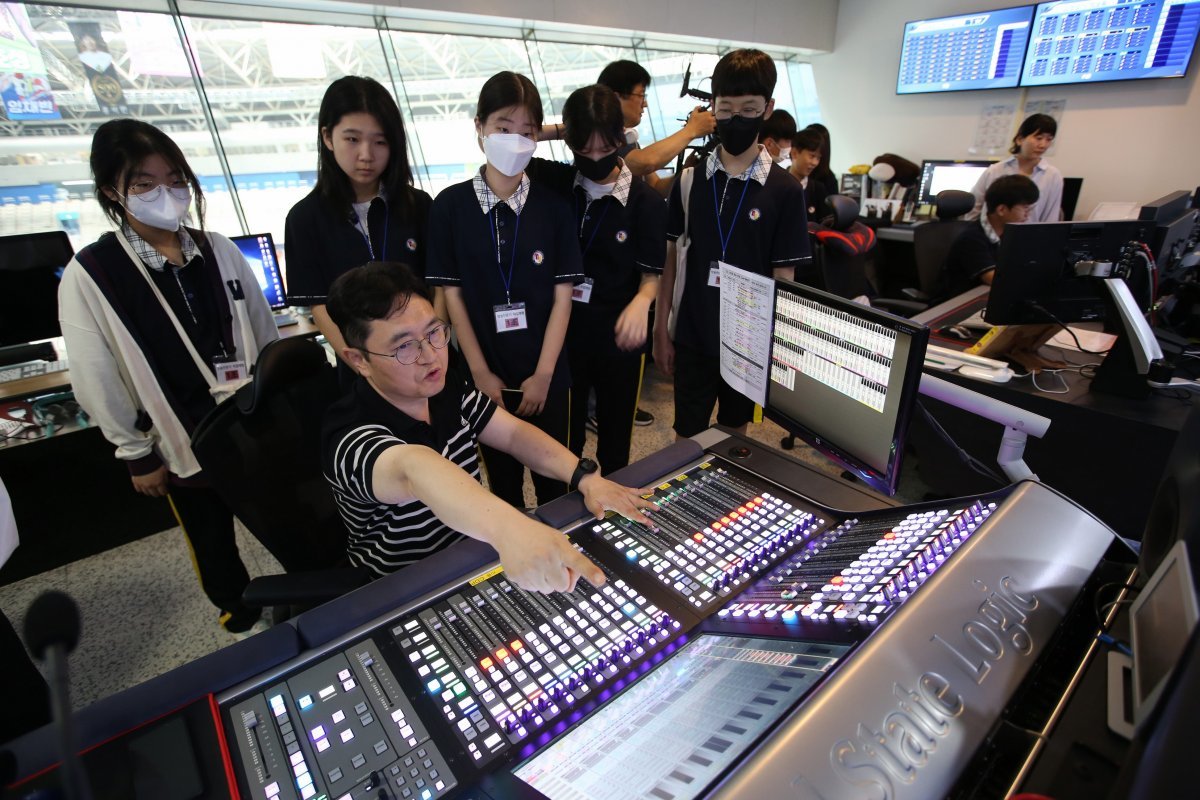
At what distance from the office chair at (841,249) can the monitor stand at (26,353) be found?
331cm

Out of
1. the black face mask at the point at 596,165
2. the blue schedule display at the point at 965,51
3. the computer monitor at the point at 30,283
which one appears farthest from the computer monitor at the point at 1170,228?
the computer monitor at the point at 30,283

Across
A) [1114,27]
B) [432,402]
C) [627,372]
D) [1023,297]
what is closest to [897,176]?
[1114,27]

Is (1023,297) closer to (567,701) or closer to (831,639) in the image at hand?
(831,639)

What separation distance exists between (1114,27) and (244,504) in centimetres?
626

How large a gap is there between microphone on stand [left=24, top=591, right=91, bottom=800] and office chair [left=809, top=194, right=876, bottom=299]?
2763 mm

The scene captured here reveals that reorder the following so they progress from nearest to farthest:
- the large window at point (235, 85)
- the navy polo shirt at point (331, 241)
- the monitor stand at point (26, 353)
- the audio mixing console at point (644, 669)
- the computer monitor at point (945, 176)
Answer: the audio mixing console at point (644, 669)
the navy polo shirt at point (331, 241)
the monitor stand at point (26, 353)
the large window at point (235, 85)
the computer monitor at point (945, 176)

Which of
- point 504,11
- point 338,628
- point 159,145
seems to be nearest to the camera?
point 338,628

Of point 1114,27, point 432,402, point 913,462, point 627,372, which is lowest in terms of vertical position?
point 913,462

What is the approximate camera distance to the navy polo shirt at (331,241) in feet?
5.52

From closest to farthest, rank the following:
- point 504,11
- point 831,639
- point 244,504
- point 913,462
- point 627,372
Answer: point 831,639, point 244,504, point 627,372, point 913,462, point 504,11

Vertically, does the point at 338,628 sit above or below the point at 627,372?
above

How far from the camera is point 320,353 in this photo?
4.22 feet

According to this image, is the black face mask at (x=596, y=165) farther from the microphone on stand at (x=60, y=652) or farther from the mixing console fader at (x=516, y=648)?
the microphone on stand at (x=60, y=652)

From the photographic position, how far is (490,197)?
1.65 metres
